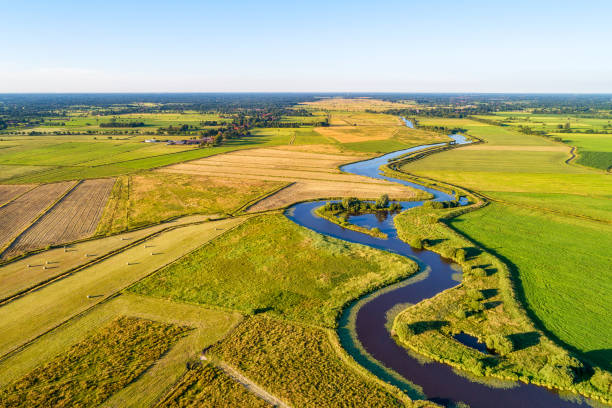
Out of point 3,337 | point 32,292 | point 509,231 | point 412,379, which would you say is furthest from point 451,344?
point 32,292

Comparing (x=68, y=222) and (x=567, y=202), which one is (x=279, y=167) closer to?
(x=68, y=222)

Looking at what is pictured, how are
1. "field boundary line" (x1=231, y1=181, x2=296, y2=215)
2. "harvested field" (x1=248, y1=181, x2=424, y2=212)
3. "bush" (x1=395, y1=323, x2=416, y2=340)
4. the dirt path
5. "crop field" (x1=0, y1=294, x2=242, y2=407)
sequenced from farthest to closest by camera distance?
"harvested field" (x1=248, y1=181, x2=424, y2=212)
"field boundary line" (x1=231, y1=181, x2=296, y2=215)
"bush" (x1=395, y1=323, x2=416, y2=340)
"crop field" (x1=0, y1=294, x2=242, y2=407)
the dirt path

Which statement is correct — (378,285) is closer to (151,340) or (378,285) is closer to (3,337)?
(151,340)

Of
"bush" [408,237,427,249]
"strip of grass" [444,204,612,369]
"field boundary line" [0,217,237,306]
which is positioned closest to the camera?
"strip of grass" [444,204,612,369]

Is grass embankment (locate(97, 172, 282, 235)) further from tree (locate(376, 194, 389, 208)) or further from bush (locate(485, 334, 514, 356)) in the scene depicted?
bush (locate(485, 334, 514, 356))

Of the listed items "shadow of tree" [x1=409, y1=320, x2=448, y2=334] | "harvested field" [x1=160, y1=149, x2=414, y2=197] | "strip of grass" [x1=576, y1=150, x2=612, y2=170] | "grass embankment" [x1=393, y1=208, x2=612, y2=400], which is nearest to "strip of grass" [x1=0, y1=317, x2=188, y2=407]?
"shadow of tree" [x1=409, y1=320, x2=448, y2=334]

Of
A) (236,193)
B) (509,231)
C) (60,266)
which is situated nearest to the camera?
(60,266)

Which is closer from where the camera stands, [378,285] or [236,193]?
[378,285]
